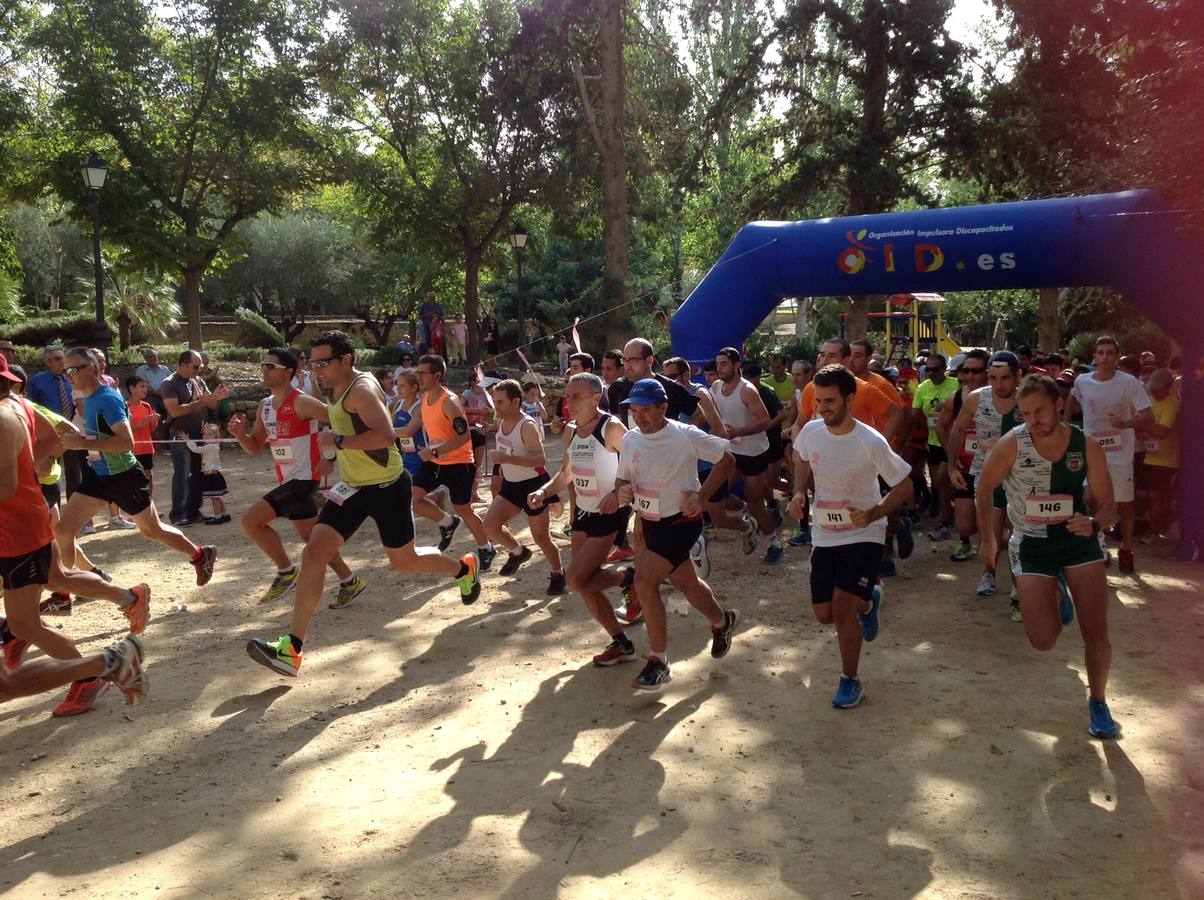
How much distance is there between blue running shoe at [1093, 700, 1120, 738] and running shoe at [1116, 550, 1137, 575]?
3.61 meters

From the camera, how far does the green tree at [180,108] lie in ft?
62.3

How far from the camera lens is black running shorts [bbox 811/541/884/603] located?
5.12 m

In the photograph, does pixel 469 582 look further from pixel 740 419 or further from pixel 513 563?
pixel 740 419

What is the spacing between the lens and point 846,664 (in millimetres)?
5344

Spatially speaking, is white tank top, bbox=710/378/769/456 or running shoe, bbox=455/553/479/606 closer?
running shoe, bbox=455/553/479/606

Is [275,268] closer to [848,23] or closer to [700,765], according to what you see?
[848,23]

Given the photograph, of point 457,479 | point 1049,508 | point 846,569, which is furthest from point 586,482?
point 1049,508

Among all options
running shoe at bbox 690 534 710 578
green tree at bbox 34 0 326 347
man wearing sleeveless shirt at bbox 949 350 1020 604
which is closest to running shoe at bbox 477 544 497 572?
running shoe at bbox 690 534 710 578

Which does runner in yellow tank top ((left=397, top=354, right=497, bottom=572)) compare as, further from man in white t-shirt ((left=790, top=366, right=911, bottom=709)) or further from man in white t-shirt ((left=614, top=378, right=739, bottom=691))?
man in white t-shirt ((left=790, top=366, right=911, bottom=709))

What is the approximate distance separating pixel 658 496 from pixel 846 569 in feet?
3.53

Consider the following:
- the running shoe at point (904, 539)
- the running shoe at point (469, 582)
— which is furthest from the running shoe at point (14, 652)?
the running shoe at point (904, 539)

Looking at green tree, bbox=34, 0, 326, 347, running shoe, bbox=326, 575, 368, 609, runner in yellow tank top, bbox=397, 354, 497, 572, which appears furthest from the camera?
green tree, bbox=34, 0, 326, 347

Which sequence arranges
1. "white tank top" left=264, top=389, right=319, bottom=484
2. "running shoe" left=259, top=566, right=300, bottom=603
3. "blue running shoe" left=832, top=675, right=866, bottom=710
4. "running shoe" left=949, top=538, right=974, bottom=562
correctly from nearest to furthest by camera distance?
"blue running shoe" left=832, top=675, right=866, bottom=710, "white tank top" left=264, top=389, right=319, bottom=484, "running shoe" left=259, top=566, right=300, bottom=603, "running shoe" left=949, top=538, right=974, bottom=562

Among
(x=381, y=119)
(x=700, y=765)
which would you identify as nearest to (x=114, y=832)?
(x=700, y=765)
